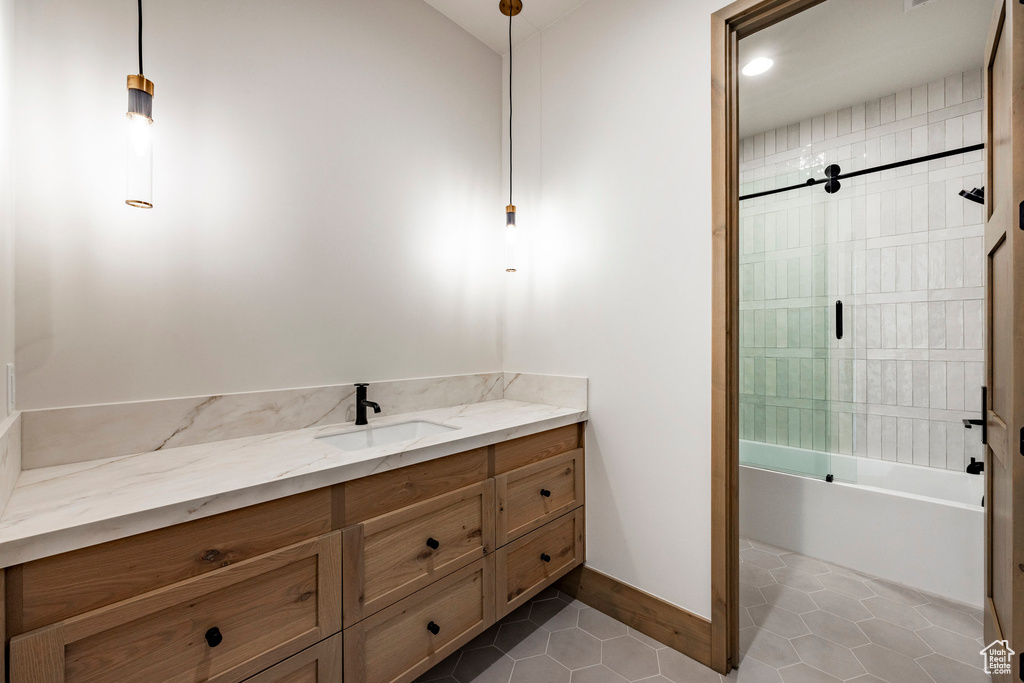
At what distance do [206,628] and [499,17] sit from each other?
2474 mm

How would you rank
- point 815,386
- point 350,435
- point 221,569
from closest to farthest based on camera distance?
point 221,569, point 350,435, point 815,386

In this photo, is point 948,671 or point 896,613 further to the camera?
point 896,613

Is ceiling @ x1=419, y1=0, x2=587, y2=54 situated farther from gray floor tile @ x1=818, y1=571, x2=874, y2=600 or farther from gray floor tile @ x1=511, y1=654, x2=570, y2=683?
gray floor tile @ x1=818, y1=571, x2=874, y2=600

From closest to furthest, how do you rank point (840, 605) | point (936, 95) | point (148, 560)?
point (148, 560) → point (840, 605) → point (936, 95)

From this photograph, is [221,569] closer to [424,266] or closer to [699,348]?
[424,266]

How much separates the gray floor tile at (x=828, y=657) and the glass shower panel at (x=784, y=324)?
1.05m

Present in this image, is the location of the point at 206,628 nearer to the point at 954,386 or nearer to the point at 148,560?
the point at 148,560

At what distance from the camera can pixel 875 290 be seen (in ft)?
9.35

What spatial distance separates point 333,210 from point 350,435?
0.84 m

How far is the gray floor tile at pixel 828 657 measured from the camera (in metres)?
1.57

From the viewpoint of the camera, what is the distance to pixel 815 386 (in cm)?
274

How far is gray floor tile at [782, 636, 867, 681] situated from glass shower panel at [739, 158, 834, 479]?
41.3 inches

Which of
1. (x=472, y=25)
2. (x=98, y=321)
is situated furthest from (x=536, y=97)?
(x=98, y=321)

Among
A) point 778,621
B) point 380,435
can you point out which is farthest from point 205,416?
point 778,621
